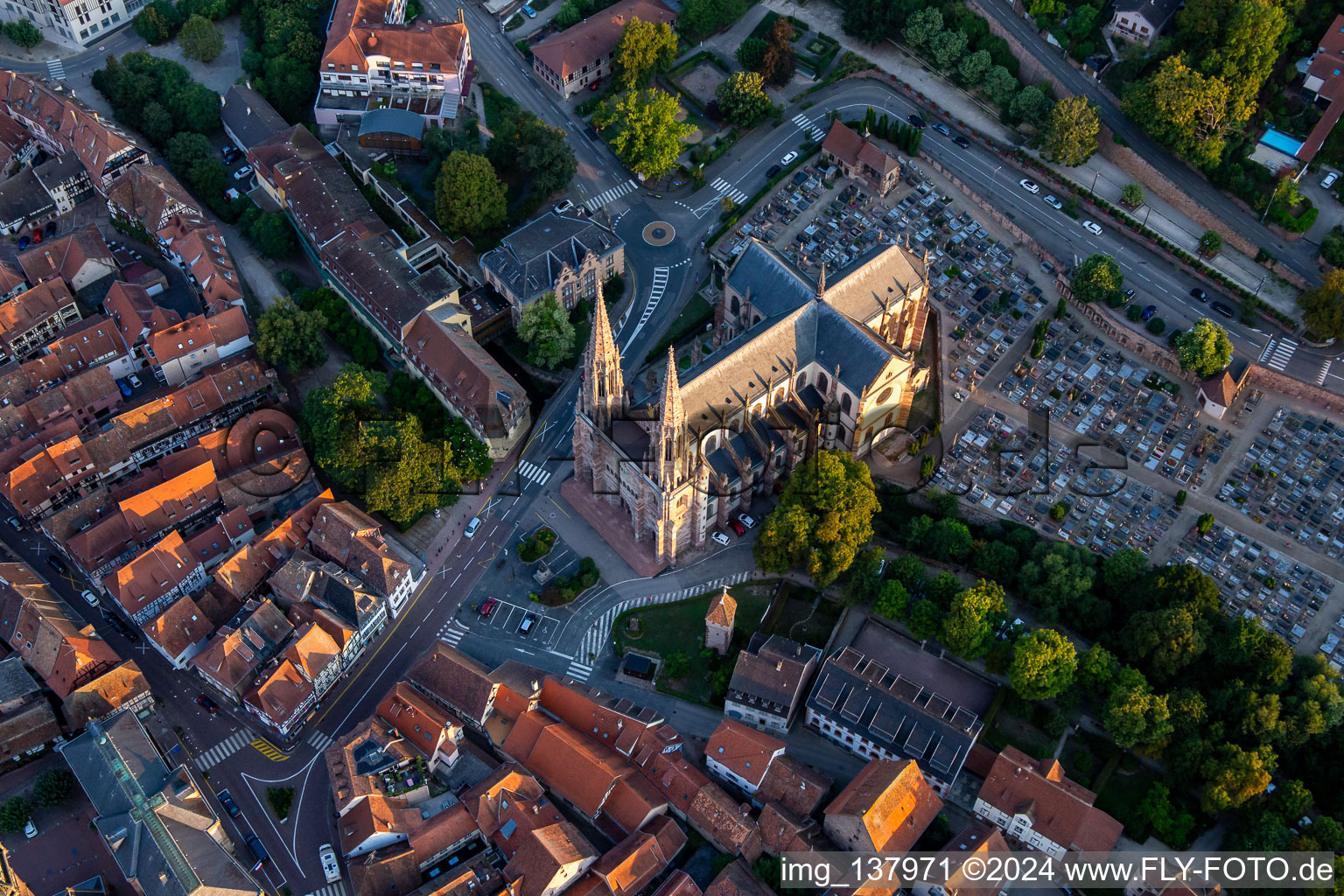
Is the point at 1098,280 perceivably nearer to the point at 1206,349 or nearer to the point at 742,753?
the point at 1206,349

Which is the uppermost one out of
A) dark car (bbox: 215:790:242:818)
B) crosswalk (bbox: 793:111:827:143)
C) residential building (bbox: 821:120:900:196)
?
crosswalk (bbox: 793:111:827:143)

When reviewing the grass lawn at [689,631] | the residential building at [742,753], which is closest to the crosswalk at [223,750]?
the grass lawn at [689,631]

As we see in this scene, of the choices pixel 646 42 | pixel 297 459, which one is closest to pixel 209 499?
pixel 297 459

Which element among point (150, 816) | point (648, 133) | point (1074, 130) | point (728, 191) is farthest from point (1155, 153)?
point (150, 816)

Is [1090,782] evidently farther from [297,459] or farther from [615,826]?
[297,459]

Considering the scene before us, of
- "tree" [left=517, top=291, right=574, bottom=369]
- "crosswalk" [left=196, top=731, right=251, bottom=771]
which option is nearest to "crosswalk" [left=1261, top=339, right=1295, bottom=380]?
"tree" [left=517, top=291, right=574, bottom=369]

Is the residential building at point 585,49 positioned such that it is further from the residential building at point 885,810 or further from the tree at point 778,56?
the residential building at point 885,810

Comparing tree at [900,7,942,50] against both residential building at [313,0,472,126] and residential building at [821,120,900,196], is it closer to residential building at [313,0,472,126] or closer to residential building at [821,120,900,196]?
residential building at [821,120,900,196]
